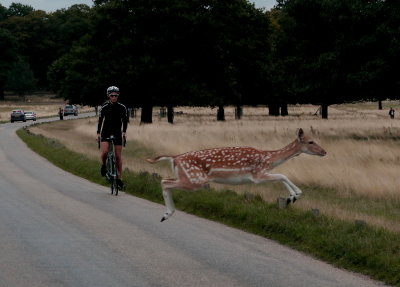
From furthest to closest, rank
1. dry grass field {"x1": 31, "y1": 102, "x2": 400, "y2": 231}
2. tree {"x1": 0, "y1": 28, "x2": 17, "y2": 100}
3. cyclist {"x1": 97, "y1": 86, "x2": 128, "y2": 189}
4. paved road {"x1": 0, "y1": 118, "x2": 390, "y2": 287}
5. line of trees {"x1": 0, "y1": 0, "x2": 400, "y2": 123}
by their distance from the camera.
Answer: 1. tree {"x1": 0, "y1": 28, "x2": 17, "y2": 100}
2. line of trees {"x1": 0, "y1": 0, "x2": 400, "y2": 123}
3. cyclist {"x1": 97, "y1": 86, "x2": 128, "y2": 189}
4. dry grass field {"x1": 31, "y1": 102, "x2": 400, "y2": 231}
5. paved road {"x1": 0, "y1": 118, "x2": 390, "y2": 287}

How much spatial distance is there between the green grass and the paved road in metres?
0.33

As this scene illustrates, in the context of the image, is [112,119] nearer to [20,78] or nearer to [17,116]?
[17,116]

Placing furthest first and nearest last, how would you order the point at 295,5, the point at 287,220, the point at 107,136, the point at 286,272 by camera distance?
the point at 295,5, the point at 107,136, the point at 287,220, the point at 286,272

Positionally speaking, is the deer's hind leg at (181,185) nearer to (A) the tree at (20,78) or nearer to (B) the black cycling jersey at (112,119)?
(B) the black cycling jersey at (112,119)

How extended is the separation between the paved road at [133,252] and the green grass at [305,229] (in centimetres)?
33

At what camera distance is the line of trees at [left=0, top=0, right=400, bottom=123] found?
33.3 metres

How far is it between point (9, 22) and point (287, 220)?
17906cm

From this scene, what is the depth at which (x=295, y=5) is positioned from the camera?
3681 cm

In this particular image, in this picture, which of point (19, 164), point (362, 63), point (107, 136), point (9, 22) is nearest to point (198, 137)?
point (362, 63)

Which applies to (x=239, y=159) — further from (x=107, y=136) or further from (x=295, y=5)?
(x=295, y=5)

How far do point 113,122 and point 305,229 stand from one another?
6.64 meters

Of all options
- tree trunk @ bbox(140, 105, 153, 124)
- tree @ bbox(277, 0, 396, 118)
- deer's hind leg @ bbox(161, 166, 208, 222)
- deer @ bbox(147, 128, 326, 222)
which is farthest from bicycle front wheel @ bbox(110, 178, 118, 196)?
tree trunk @ bbox(140, 105, 153, 124)

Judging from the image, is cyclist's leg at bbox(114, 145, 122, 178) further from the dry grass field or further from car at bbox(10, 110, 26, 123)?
car at bbox(10, 110, 26, 123)

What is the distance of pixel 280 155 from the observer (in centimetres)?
1140
